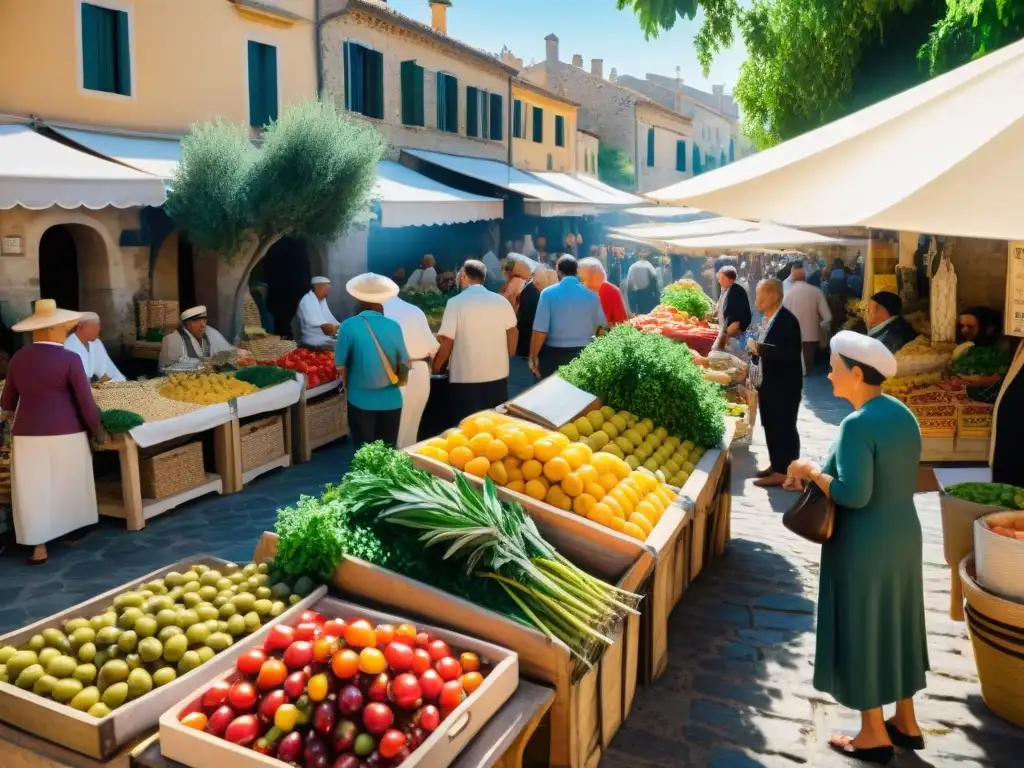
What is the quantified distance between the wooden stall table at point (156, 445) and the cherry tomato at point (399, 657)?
184 inches

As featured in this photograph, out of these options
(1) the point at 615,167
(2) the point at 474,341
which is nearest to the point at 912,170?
(2) the point at 474,341

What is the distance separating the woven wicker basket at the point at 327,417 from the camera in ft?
31.9

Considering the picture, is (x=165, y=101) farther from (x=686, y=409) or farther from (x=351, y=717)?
(x=351, y=717)

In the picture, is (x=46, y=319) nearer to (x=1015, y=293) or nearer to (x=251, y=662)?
(x=251, y=662)

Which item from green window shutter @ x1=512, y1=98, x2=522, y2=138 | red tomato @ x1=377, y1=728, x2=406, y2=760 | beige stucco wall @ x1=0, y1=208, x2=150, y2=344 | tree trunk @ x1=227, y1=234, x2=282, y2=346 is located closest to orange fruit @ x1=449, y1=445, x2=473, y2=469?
red tomato @ x1=377, y1=728, x2=406, y2=760

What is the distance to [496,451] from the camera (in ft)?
15.2

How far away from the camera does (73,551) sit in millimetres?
6895

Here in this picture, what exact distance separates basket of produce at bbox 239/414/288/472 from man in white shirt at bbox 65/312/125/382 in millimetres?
1322

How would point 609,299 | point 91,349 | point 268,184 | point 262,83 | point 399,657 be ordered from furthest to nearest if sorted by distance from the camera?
1. point 262,83
2. point 268,184
3. point 609,299
4. point 91,349
5. point 399,657

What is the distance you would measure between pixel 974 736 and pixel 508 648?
232 centimetres

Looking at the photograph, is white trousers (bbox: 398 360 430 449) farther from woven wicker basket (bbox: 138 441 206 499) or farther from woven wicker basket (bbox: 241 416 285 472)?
woven wicker basket (bbox: 138 441 206 499)

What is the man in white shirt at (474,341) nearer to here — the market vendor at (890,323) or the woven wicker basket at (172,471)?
the woven wicker basket at (172,471)

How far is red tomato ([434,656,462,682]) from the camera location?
→ 3.18m

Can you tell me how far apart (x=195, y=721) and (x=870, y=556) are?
2.71 m
